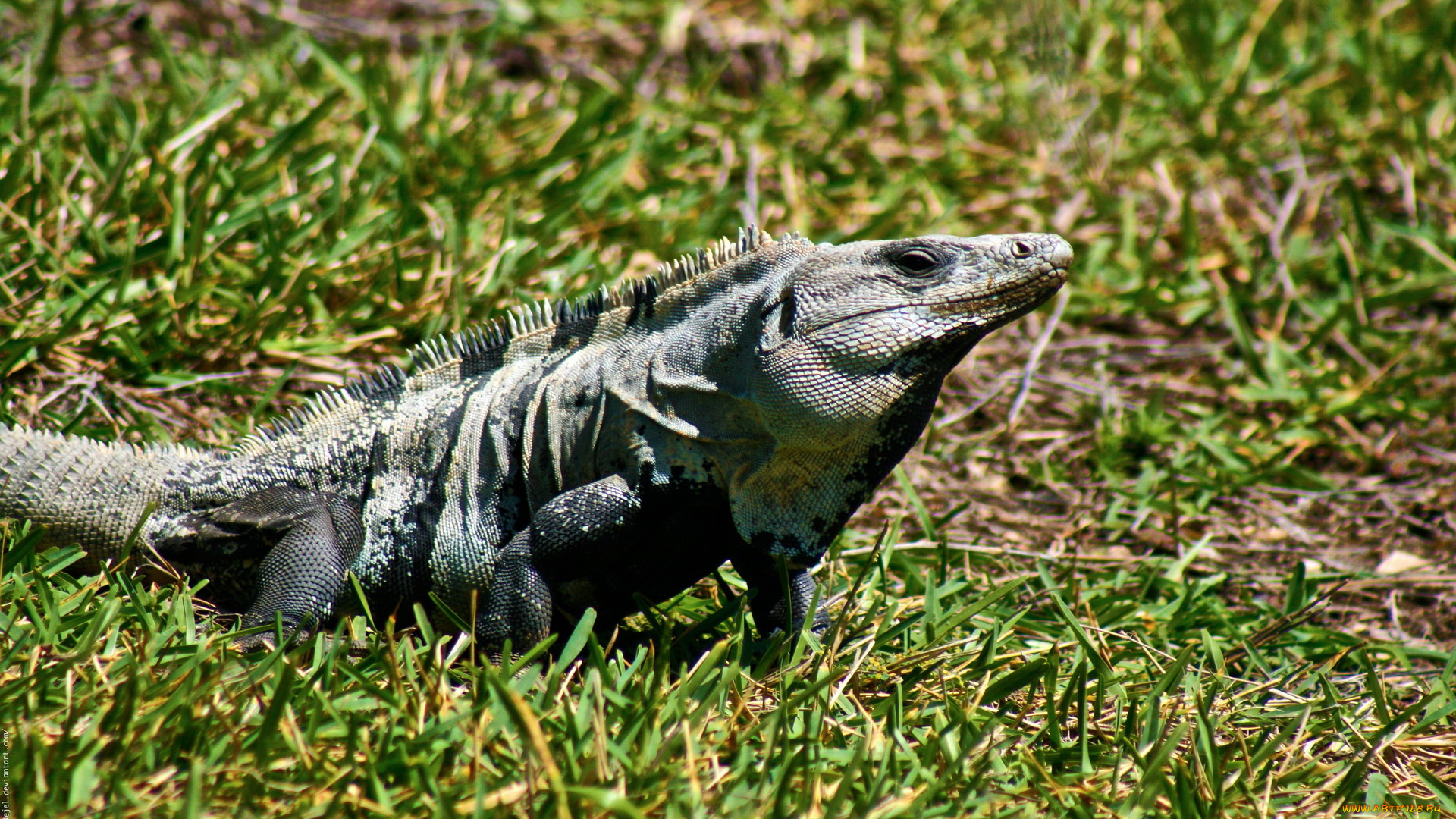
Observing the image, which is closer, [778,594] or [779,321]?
[779,321]

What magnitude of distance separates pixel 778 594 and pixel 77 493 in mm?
1747

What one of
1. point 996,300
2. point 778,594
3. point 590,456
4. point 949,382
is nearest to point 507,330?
point 590,456

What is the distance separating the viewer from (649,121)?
5676 millimetres

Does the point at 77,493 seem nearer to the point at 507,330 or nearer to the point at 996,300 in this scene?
the point at 507,330

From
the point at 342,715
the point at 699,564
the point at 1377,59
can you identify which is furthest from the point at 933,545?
the point at 1377,59

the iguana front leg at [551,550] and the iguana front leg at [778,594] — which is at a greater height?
the iguana front leg at [551,550]

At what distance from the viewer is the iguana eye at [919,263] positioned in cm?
281

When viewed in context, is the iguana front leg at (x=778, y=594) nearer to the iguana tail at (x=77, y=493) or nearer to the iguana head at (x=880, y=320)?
the iguana head at (x=880, y=320)

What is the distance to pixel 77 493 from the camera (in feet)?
10.1

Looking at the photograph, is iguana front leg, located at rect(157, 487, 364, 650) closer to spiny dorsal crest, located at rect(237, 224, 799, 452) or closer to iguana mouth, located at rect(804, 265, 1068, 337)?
spiny dorsal crest, located at rect(237, 224, 799, 452)

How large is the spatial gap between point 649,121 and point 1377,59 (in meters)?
3.75

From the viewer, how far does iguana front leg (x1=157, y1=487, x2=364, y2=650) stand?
2.85m

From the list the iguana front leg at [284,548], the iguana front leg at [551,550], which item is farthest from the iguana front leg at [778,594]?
the iguana front leg at [284,548]

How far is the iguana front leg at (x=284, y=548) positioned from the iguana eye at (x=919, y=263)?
4.78 feet
